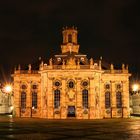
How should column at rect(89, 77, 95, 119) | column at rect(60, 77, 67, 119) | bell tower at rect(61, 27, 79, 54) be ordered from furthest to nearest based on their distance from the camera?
bell tower at rect(61, 27, 79, 54) < column at rect(60, 77, 67, 119) < column at rect(89, 77, 95, 119)

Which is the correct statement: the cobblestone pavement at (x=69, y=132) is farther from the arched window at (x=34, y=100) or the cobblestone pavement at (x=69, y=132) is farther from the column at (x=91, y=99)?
the arched window at (x=34, y=100)

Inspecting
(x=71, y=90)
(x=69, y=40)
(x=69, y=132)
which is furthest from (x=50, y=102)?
(x=69, y=132)

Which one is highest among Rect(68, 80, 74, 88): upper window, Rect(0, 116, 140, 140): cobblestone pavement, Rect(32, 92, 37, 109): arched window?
Rect(68, 80, 74, 88): upper window

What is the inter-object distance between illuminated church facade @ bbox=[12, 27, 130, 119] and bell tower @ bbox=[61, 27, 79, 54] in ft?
11.0

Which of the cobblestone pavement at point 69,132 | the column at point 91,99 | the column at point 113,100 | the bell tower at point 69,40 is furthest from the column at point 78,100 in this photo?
the cobblestone pavement at point 69,132

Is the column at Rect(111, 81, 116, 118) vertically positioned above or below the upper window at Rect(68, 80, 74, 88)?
below

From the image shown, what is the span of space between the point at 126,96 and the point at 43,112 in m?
17.1

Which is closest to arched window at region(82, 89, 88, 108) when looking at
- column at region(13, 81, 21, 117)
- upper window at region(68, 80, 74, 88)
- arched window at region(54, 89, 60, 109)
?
upper window at region(68, 80, 74, 88)

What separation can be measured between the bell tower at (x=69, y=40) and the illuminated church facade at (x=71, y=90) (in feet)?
11.0

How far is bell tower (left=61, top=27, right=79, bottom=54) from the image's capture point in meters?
79.5

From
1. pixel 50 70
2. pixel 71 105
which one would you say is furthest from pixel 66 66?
pixel 71 105

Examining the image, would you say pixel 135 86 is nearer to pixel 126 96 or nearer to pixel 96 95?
→ pixel 126 96

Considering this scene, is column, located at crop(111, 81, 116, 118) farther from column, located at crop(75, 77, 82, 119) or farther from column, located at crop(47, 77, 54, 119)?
column, located at crop(47, 77, 54, 119)

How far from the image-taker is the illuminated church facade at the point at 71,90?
6750cm
